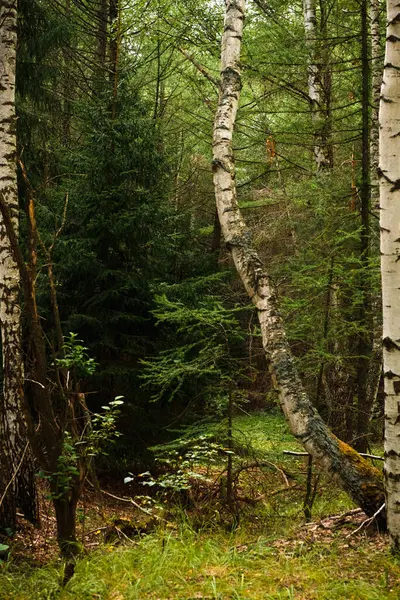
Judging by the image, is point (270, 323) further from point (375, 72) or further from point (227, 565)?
point (375, 72)

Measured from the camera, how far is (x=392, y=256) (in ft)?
11.8

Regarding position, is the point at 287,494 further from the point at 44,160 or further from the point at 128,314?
→ the point at 44,160

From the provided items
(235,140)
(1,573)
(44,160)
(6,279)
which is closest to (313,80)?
(235,140)

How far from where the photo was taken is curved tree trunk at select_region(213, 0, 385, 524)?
4.18 m

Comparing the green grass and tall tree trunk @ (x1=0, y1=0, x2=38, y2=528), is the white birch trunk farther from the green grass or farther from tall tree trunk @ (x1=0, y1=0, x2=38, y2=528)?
the green grass

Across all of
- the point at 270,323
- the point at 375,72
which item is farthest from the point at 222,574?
the point at 375,72

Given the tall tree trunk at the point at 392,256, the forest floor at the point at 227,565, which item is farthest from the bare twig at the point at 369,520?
the tall tree trunk at the point at 392,256

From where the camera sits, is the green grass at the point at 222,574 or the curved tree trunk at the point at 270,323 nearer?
the green grass at the point at 222,574

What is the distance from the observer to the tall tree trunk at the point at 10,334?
213 inches

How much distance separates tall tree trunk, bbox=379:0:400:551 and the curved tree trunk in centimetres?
Answer: 55

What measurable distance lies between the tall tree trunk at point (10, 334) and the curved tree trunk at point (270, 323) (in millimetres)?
2318

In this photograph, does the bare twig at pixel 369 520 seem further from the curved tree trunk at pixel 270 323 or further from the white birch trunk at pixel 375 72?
the white birch trunk at pixel 375 72

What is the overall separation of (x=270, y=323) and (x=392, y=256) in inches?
50.4

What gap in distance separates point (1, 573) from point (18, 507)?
1532 millimetres
